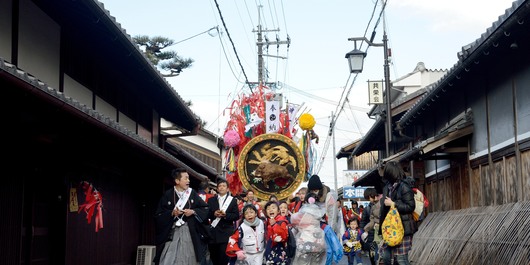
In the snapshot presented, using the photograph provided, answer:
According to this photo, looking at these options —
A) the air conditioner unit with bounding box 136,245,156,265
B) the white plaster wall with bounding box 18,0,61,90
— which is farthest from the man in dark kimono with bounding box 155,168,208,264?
the air conditioner unit with bounding box 136,245,156,265

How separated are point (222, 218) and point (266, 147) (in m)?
9.25

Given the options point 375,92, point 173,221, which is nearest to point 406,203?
point 173,221

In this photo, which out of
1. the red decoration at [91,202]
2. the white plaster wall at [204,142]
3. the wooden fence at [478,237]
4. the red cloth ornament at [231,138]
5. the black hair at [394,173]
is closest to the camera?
the black hair at [394,173]

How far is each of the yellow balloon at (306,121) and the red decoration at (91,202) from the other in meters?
11.1

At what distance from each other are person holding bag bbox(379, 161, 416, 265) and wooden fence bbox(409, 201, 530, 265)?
1.66 metres

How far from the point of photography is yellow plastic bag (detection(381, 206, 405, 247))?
10844 mm

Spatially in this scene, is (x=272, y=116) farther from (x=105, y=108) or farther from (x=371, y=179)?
(x=105, y=108)

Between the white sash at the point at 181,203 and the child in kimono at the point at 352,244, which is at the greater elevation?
the white sash at the point at 181,203

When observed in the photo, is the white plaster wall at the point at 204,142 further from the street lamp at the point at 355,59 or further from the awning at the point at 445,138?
the awning at the point at 445,138

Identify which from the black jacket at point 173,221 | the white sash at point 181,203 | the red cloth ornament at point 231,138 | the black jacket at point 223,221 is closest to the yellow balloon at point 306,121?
the red cloth ornament at point 231,138

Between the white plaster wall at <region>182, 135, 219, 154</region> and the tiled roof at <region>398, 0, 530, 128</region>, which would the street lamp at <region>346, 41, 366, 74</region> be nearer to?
the tiled roof at <region>398, 0, 530, 128</region>

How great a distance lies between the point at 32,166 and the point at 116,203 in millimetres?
5542

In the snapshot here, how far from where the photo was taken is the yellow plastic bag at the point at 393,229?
35.6 feet

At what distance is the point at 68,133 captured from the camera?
33.2 ft
